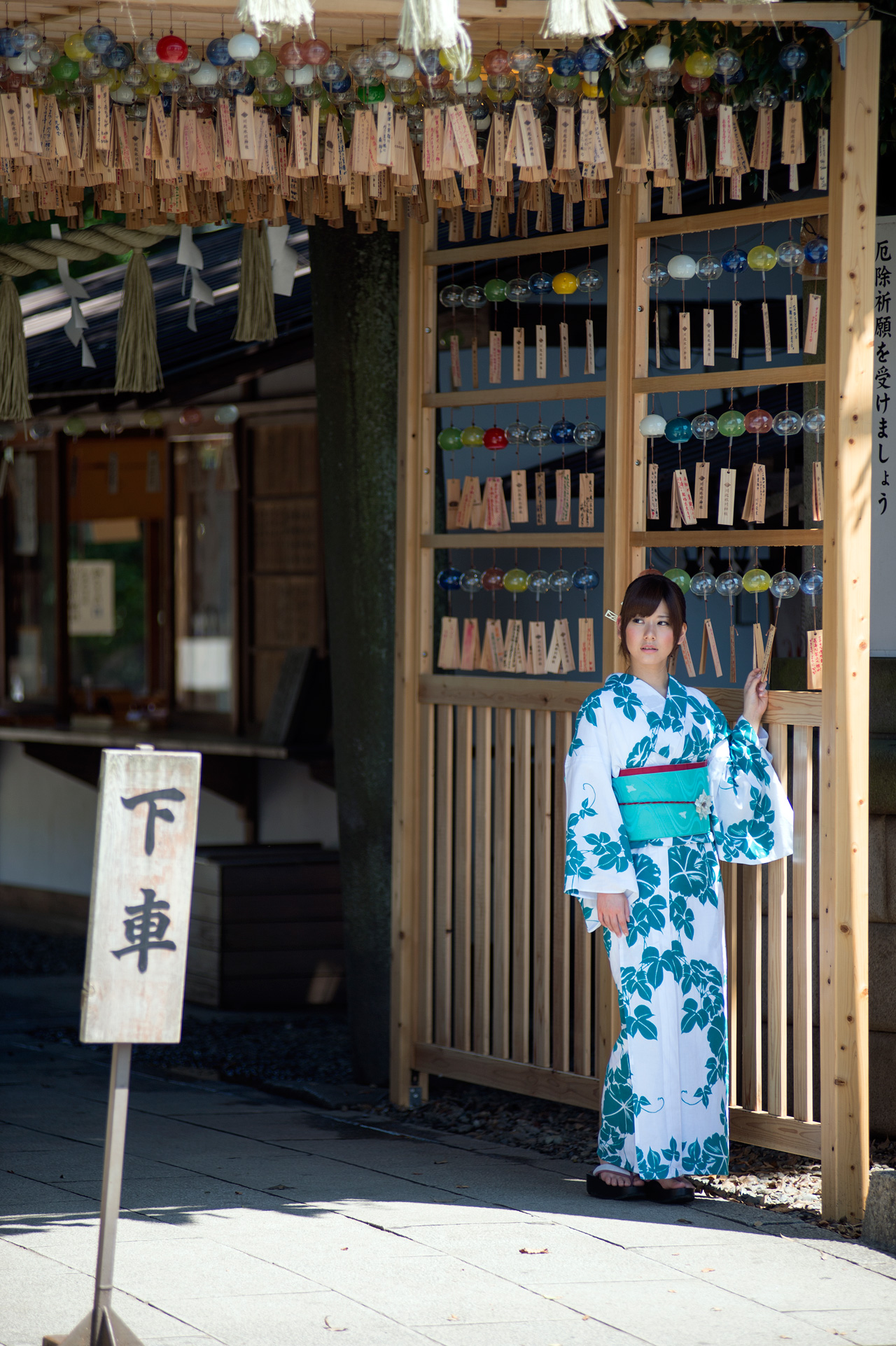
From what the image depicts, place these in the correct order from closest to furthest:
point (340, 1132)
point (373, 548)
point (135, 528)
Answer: point (340, 1132)
point (373, 548)
point (135, 528)

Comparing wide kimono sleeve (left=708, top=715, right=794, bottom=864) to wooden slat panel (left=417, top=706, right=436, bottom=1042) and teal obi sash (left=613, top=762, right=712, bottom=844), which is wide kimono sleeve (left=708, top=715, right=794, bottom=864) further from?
wooden slat panel (left=417, top=706, right=436, bottom=1042)

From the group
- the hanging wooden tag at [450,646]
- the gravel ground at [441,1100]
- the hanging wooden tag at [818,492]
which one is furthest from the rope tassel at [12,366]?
the hanging wooden tag at [818,492]

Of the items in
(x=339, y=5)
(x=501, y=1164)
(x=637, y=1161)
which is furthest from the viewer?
(x=501, y=1164)

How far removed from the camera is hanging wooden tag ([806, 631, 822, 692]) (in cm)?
470

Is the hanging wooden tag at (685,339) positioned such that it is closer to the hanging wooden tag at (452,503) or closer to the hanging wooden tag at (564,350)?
the hanging wooden tag at (564,350)

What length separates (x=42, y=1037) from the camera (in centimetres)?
755

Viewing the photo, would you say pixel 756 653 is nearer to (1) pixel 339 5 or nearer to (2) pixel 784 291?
(2) pixel 784 291

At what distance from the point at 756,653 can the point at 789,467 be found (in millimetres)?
757

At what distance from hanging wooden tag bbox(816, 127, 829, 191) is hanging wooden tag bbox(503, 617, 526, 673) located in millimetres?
1735

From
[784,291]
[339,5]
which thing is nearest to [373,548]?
[784,291]

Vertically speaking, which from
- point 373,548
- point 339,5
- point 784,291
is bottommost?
point 373,548

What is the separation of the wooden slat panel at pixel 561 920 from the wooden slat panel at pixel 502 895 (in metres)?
0.18

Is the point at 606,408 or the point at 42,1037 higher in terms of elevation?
the point at 606,408

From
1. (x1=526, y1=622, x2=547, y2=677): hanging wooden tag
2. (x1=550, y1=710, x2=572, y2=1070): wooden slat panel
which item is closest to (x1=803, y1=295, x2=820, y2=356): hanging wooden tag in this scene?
(x1=526, y1=622, x2=547, y2=677): hanging wooden tag
